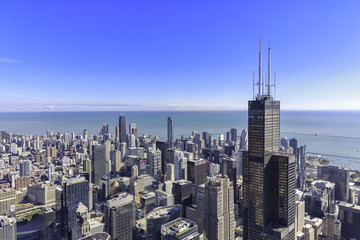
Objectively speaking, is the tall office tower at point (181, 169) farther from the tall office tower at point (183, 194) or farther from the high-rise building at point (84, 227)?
the high-rise building at point (84, 227)

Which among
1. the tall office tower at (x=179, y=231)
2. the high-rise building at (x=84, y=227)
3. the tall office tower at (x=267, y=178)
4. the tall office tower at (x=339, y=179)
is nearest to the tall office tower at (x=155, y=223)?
the high-rise building at (x=84, y=227)

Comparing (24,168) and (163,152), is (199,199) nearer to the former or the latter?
(163,152)

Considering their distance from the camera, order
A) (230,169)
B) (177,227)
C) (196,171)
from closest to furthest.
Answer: (177,227), (230,169), (196,171)

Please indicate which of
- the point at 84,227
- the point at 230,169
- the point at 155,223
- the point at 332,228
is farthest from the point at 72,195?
the point at 332,228

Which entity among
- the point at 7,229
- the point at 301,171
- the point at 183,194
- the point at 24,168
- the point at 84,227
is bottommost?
the point at 24,168

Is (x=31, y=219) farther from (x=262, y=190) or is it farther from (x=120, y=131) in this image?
(x=120, y=131)

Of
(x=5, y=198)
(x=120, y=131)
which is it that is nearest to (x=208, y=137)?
(x=120, y=131)

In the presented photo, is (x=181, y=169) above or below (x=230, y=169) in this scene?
below
